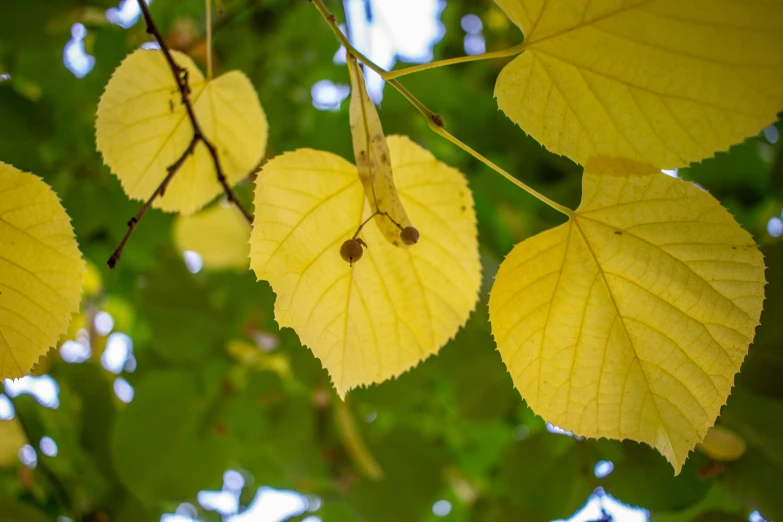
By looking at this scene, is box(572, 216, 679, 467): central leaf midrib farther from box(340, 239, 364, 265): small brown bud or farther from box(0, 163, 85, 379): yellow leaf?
box(0, 163, 85, 379): yellow leaf

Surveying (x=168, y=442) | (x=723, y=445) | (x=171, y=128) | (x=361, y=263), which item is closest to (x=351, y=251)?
(x=361, y=263)

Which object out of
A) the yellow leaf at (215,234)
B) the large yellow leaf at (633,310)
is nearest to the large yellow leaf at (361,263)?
the large yellow leaf at (633,310)

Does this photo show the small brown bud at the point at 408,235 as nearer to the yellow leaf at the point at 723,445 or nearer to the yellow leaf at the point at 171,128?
the yellow leaf at the point at 171,128

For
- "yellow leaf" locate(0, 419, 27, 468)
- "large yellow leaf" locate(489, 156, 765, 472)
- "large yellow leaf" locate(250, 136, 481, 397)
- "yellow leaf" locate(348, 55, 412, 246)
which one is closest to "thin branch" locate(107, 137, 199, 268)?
"large yellow leaf" locate(250, 136, 481, 397)

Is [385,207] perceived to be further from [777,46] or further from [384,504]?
[384,504]

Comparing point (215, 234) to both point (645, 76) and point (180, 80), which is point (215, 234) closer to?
point (180, 80)
